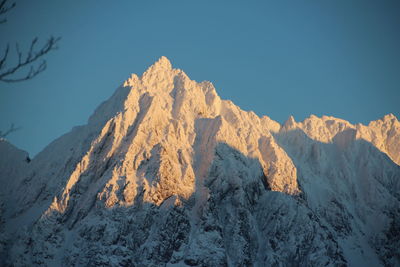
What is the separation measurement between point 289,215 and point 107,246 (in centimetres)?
3667

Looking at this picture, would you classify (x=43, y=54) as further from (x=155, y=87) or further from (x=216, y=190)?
(x=155, y=87)

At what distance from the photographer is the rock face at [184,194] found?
76.1 meters

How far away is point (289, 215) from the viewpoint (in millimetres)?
89500

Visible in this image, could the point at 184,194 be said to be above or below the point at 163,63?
below

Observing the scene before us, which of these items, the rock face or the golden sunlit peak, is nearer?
the rock face

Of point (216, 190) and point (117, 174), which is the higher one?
point (216, 190)

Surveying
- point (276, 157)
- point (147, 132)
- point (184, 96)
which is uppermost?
point (184, 96)

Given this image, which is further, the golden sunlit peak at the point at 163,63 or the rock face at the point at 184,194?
the golden sunlit peak at the point at 163,63

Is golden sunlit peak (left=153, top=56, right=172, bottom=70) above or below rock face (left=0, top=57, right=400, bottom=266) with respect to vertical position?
above

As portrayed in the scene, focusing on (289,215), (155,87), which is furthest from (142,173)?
(155,87)

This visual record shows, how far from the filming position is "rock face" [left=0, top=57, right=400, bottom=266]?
7612 centimetres

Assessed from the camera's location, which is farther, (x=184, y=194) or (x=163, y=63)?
(x=163, y=63)

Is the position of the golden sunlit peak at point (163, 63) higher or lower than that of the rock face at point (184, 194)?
higher

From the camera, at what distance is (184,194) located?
8412cm
